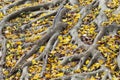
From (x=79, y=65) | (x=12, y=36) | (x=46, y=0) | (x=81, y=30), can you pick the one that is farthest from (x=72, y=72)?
(x=46, y=0)

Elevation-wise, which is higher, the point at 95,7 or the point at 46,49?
the point at 95,7

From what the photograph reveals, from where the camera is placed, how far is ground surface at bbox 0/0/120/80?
21.6 ft

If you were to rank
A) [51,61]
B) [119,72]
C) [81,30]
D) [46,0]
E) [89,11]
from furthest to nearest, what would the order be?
1. [46,0]
2. [89,11]
3. [81,30]
4. [51,61]
5. [119,72]

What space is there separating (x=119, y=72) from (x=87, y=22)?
204 cm

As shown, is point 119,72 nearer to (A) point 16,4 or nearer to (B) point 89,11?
(B) point 89,11

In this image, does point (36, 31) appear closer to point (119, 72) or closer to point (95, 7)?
point (95, 7)

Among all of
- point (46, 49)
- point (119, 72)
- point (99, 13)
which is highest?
point (99, 13)

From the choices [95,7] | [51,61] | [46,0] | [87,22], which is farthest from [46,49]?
[46,0]

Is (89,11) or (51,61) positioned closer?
(51,61)

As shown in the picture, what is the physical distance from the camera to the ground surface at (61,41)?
658cm

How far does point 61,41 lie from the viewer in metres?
7.42

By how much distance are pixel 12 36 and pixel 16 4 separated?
1.93 metres

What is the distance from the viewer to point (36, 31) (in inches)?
320

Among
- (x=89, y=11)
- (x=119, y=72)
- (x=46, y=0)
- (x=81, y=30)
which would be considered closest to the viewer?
(x=119, y=72)
